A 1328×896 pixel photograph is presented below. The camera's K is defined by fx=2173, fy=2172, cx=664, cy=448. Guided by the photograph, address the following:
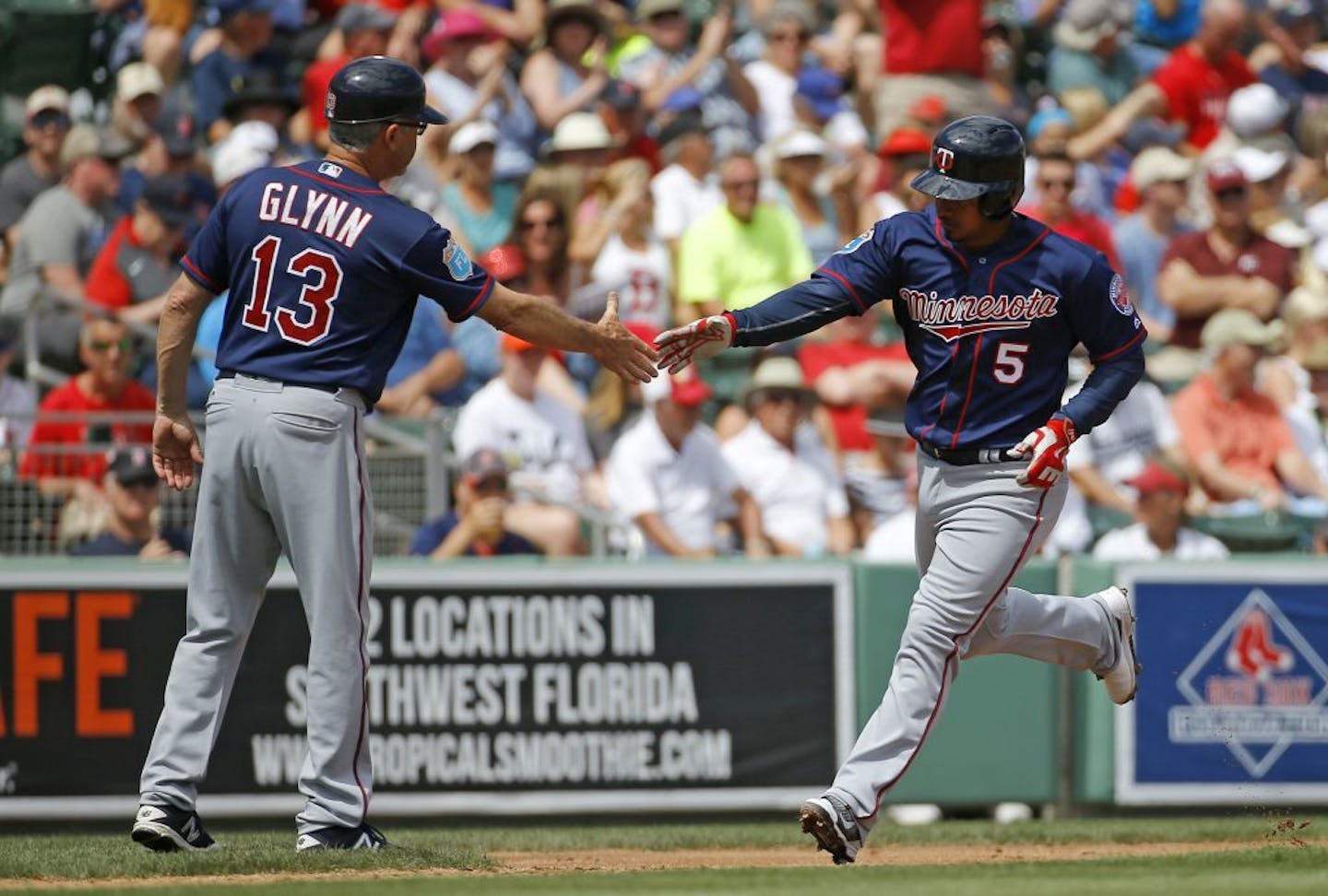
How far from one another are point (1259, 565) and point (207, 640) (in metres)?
5.31

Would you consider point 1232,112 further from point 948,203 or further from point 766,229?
point 948,203

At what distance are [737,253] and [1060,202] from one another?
→ 1.96 meters

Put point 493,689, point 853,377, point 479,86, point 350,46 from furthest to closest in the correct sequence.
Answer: point 479,86
point 350,46
point 853,377
point 493,689

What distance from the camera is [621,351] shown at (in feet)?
22.9

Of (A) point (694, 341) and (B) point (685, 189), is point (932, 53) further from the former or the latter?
(A) point (694, 341)

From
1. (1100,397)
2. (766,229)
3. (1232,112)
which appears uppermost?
(1232,112)

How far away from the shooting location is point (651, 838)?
8.67 meters

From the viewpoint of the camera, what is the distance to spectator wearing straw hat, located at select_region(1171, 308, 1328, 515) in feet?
39.9

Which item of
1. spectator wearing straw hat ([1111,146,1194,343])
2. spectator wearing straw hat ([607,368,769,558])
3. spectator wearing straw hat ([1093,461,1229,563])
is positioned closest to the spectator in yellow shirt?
spectator wearing straw hat ([607,368,769,558])

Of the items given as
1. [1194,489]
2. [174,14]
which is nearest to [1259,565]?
[1194,489]

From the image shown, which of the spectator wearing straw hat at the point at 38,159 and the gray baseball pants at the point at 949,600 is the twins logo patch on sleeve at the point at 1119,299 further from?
the spectator wearing straw hat at the point at 38,159

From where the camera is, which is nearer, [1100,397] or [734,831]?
[1100,397]

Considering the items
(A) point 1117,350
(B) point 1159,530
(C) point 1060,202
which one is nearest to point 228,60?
(C) point 1060,202

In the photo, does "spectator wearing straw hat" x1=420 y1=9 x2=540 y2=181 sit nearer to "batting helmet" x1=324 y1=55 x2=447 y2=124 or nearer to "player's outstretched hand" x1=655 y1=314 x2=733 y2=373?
"player's outstretched hand" x1=655 y1=314 x2=733 y2=373
